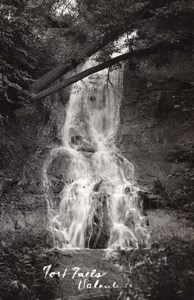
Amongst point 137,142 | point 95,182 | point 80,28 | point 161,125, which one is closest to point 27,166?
point 95,182

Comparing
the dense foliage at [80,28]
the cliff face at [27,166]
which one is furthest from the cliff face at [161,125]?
the cliff face at [27,166]

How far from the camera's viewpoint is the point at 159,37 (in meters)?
9.69

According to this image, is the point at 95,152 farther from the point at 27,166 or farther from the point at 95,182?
the point at 27,166

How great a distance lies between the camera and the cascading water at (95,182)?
24.5 feet

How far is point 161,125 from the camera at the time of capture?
10.3m

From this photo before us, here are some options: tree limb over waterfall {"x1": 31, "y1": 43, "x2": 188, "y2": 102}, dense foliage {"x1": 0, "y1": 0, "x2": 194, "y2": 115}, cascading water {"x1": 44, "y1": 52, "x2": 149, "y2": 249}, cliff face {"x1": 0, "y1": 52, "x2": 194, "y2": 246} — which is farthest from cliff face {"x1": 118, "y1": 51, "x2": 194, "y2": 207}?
dense foliage {"x1": 0, "y1": 0, "x2": 194, "y2": 115}

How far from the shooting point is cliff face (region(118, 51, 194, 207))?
8.74 meters

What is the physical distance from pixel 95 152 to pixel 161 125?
2365mm

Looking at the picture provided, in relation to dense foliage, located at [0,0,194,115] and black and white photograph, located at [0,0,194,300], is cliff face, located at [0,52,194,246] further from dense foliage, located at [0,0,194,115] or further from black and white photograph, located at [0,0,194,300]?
dense foliage, located at [0,0,194,115]

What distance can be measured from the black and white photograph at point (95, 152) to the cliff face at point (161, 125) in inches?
1.5

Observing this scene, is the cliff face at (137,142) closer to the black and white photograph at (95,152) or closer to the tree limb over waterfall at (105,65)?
the black and white photograph at (95,152)

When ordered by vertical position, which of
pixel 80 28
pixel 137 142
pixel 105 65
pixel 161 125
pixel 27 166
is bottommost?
pixel 27 166

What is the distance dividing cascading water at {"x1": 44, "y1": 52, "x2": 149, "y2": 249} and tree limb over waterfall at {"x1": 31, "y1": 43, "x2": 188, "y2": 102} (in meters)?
2.07

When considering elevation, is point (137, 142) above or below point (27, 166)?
above
